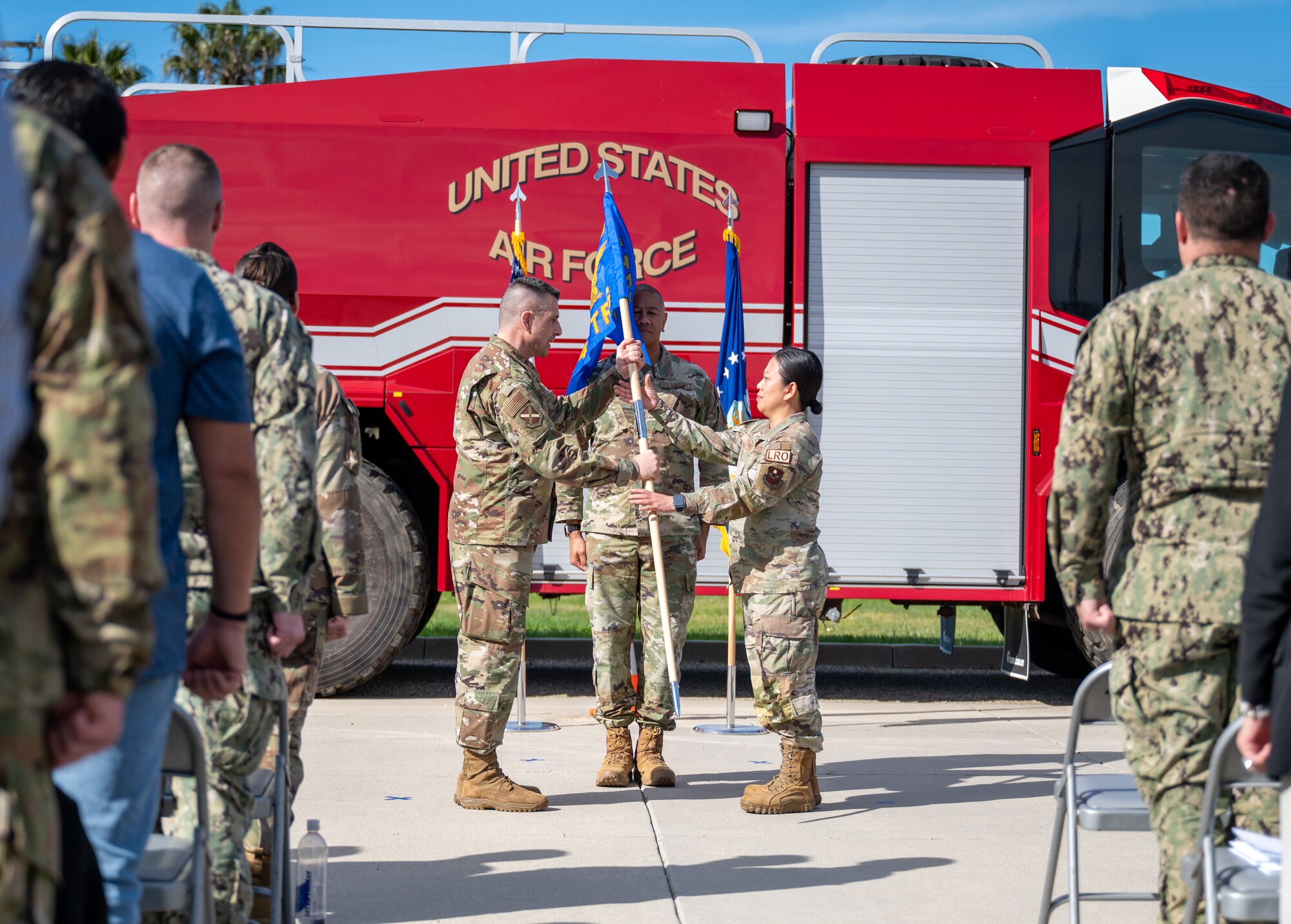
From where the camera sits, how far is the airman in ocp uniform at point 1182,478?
274cm

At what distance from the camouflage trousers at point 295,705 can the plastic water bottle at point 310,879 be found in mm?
90

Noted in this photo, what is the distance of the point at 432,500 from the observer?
24.7 ft

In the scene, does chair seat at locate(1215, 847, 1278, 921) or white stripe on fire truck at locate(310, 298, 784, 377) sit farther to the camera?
white stripe on fire truck at locate(310, 298, 784, 377)

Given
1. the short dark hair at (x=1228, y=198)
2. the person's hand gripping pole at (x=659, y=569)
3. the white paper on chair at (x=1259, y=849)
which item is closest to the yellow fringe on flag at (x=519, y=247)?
the person's hand gripping pole at (x=659, y=569)

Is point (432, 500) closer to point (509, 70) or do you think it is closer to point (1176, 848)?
point (509, 70)

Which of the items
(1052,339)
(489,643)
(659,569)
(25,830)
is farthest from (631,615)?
(25,830)

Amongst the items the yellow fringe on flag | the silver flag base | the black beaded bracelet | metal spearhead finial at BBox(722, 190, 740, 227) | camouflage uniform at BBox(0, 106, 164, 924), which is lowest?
the silver flag base

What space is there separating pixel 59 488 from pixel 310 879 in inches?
93.3

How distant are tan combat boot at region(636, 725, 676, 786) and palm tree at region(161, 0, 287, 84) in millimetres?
19554

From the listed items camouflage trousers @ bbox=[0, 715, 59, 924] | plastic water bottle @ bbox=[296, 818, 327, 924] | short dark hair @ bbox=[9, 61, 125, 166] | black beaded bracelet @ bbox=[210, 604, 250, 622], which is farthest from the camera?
plastic water bottle @ bbox=[296, 818, 327, 924]

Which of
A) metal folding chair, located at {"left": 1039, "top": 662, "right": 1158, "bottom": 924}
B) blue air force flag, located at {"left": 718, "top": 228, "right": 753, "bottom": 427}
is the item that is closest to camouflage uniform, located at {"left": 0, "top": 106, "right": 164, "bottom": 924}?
metal folding chair, located at {"left": 1039, "top": 662, "right": 1158, "bottom": 924}

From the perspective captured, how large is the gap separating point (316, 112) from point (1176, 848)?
6045 millimetres

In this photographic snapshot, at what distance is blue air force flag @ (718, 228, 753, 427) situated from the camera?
6902mm

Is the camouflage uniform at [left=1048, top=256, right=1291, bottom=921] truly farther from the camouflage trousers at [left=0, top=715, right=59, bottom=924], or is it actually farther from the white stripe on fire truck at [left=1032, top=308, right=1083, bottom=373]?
the white stripe on fire truck at [left=1032, top=308, right=1083, bottom=373]
